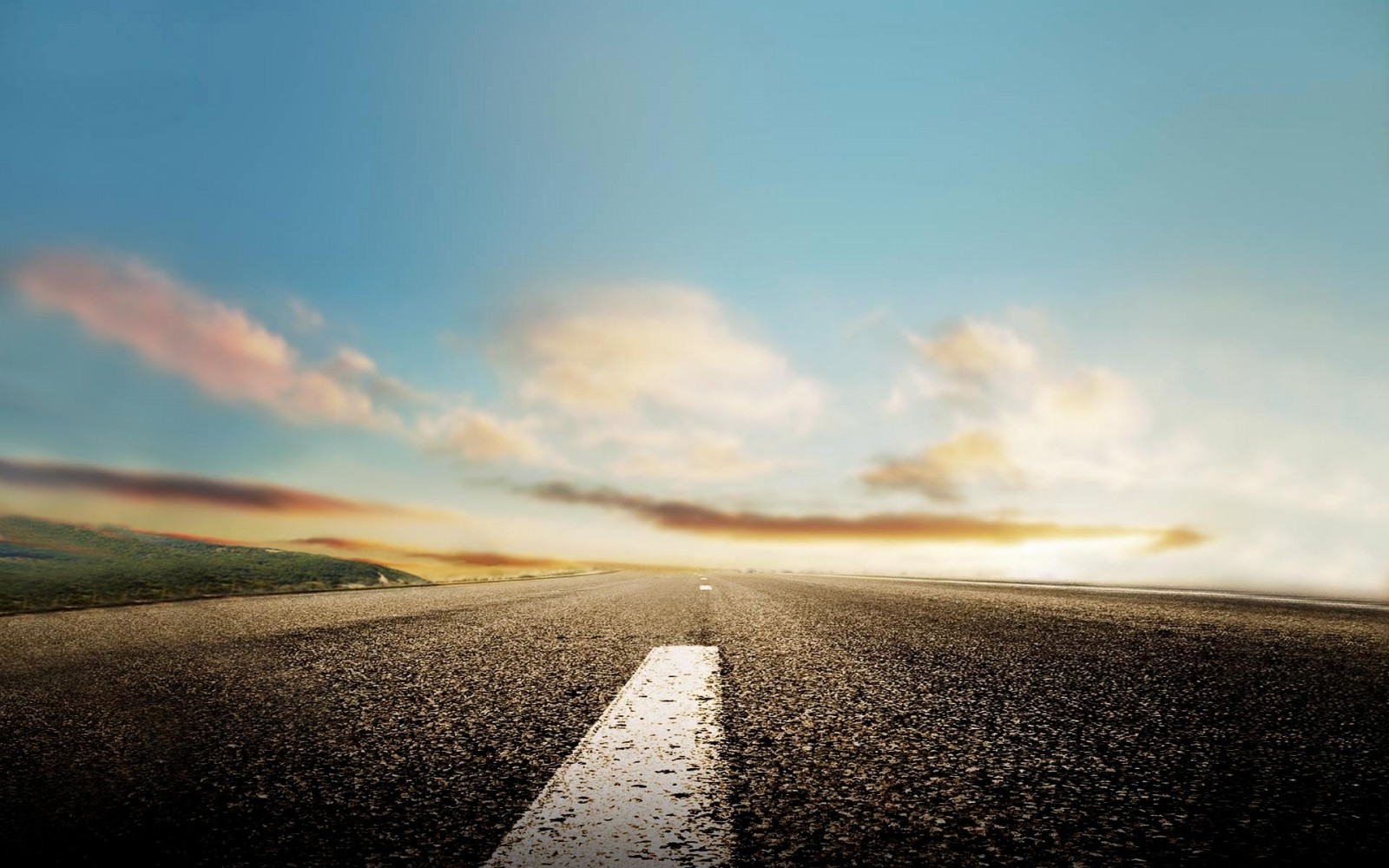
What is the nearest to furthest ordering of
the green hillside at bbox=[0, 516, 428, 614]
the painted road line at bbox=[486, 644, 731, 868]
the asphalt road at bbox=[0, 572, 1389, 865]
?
the painted road line at bbox=[486, 644, 731, 868] < the asphalt road at bbox=[0, 572, 1389, 865] < the green hillside at bbox=[0, 516, 428, 614]

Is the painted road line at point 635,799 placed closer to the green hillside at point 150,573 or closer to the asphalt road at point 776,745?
the asphalt road at point 776,745

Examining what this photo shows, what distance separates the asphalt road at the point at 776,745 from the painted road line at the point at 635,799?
0.25 feet

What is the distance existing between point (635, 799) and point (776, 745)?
2.29 ft

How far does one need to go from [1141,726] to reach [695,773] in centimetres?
189

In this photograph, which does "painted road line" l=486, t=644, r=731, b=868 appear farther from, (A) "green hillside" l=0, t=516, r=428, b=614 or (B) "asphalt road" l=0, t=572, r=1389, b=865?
(A) "green hillside" l=0, t=516, r=428, b=614

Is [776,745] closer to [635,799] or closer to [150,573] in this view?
[635,799]

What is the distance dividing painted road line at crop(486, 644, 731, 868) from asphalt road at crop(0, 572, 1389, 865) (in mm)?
76

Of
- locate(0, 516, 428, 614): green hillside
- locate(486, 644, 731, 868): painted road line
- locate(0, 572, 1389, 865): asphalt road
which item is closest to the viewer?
locate(486, 644, 731, 868): painted road line

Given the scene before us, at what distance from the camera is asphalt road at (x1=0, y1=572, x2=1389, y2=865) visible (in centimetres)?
183

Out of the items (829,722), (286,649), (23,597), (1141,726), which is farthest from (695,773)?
(23,597)

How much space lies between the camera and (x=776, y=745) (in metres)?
2.61

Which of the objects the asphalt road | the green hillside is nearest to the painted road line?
the asphalt road

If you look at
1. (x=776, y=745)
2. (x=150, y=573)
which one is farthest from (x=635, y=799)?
(x=150, y=573)

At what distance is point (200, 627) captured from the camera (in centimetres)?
723
